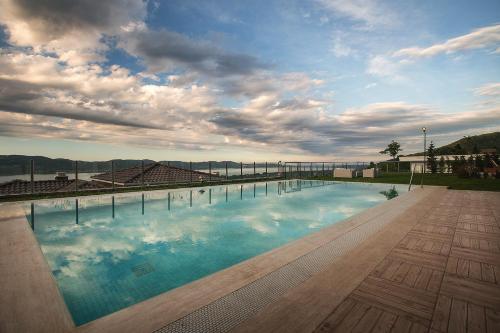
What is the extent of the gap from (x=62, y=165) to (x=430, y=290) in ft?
50.0

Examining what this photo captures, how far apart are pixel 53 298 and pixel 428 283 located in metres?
3.74

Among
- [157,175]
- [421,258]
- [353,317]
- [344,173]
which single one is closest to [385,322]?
[353,317]

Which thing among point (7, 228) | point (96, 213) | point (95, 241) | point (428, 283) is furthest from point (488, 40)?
point (7, 228)

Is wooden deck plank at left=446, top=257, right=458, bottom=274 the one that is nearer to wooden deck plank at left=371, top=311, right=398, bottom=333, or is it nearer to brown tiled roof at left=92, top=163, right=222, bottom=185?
wooden deck plank at left=371, top=311, right=398, bottom=333

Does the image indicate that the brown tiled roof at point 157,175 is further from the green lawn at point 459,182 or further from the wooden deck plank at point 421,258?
the green lawn at point 459,182

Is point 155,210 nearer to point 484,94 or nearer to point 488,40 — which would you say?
point 488,40

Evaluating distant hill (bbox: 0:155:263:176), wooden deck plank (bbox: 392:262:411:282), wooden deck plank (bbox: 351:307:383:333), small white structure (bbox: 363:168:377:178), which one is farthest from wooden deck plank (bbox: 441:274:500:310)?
small white structure (bbox: 363:168:377:178)

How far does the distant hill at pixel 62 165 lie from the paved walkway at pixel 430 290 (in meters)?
10.8

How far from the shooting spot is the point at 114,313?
2.00 meters

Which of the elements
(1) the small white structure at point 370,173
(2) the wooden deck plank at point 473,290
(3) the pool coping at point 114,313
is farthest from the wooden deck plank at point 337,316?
(1) the small white structure at point 370,173

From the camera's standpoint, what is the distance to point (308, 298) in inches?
84.7

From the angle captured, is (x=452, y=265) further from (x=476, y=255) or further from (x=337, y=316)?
(x=337, y=316)

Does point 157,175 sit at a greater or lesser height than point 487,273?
greater

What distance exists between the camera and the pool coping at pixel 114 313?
182 centimetres
